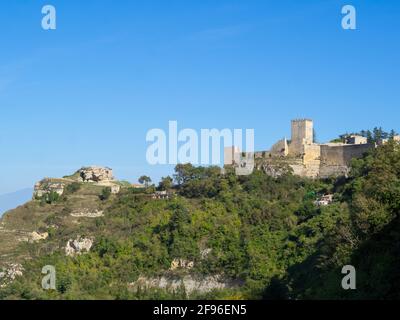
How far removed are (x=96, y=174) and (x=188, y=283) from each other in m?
19.9

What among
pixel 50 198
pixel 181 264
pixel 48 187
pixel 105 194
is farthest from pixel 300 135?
pixel 48 187

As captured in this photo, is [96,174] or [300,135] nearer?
[300,135]

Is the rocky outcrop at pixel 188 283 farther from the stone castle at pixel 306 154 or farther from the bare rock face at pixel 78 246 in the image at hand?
the stone castle at pixel 306 154

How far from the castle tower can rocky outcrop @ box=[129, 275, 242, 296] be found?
1350 cm

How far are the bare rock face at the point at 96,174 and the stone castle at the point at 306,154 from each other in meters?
10.7

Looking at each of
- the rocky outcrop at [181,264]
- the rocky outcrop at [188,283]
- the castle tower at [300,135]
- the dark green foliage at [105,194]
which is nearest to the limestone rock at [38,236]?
the dark green foliage at [105,194]

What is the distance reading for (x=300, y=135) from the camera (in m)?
52.3

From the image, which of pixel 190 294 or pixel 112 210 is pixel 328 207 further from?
pixel 112 210

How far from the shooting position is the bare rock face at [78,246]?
4666cm

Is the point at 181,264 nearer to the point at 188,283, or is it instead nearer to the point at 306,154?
the point at 188,283

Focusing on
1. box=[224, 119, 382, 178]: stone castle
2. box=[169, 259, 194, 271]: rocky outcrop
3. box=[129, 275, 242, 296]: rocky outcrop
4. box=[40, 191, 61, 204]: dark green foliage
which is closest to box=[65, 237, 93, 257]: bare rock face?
box=[129, 275, 242, 296]: rocky outcrop
